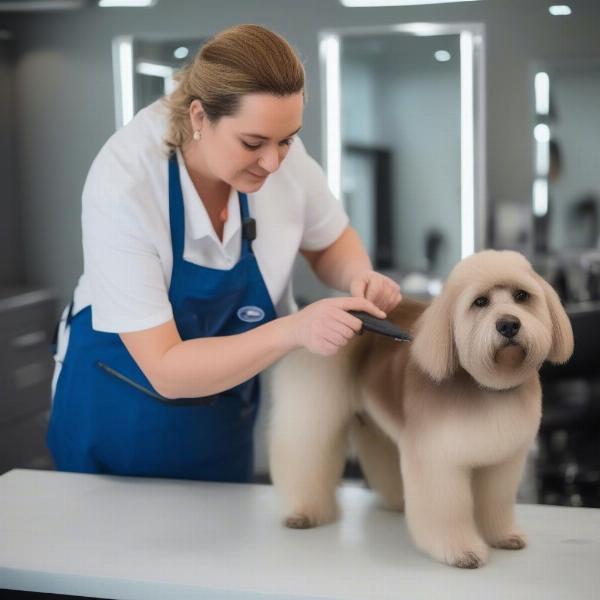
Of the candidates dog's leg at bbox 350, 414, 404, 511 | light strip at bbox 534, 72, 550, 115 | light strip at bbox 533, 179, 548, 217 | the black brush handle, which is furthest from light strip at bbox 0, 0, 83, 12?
the black brush handle

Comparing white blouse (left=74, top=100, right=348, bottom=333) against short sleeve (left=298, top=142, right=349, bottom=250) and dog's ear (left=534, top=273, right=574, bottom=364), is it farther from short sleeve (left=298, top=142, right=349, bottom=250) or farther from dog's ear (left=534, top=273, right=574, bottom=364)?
dog's ear (left=534, top=273, right=574, bottom=364)

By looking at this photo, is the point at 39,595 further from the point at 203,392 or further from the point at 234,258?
the point at 234,258

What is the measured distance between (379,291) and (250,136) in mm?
303

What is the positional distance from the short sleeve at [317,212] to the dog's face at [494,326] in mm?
514

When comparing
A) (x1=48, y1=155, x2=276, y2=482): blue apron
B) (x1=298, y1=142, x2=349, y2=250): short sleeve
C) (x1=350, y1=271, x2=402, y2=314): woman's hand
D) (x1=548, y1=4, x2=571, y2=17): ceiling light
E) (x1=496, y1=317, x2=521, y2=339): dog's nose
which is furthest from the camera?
(x1=548, y1=4, x2=571, y2=17): ceiling light

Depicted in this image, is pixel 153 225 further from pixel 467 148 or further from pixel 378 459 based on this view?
pixel 467 148

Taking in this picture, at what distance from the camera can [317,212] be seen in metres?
1.58

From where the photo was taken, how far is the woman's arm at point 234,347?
116cm

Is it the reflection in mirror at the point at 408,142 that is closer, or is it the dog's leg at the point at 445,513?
the dog's leg at the point at 445,513

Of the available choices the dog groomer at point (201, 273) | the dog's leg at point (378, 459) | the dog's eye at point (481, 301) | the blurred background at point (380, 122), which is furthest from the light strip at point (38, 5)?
the dog's eye at point (481, 301)

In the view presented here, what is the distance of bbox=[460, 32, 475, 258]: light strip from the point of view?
4074mm

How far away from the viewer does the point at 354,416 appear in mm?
1349

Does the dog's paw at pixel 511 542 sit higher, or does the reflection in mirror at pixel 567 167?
the reflection in mirror at pixel 567 167

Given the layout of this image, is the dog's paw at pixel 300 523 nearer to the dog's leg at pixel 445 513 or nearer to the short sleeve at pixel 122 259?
the dog's leg at pixel 445 513
